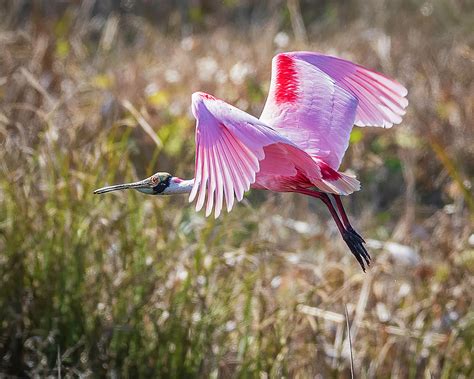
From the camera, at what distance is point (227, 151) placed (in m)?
2.03

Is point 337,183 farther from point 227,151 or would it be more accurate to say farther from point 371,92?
point 371,92

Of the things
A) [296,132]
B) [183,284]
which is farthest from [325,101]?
[183,284]

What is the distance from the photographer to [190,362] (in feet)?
9.71

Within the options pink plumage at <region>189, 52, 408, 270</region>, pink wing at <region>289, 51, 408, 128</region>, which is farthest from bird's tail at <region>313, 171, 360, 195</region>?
pink wing at <region>289, 51, 408, 128</region>

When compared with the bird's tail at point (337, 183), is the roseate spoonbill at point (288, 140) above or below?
above

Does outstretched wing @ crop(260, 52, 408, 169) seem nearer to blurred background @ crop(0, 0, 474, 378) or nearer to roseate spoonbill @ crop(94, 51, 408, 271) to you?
roseate spoonbill @ crop(94, 51, 408, 271)

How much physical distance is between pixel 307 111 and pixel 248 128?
32 cm

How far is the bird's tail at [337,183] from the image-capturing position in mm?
2068

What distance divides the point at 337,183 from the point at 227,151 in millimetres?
206

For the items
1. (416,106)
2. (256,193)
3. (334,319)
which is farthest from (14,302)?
(416,106)

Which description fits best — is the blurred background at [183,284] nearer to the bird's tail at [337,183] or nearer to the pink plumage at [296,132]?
the pink plumage at [296,132]

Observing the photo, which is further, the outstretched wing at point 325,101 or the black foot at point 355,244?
the outstretched wing at point 325,101

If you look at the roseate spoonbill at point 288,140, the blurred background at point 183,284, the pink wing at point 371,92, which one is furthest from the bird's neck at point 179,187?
the blurred background at point 183,284

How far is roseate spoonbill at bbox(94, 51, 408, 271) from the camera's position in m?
1.99
